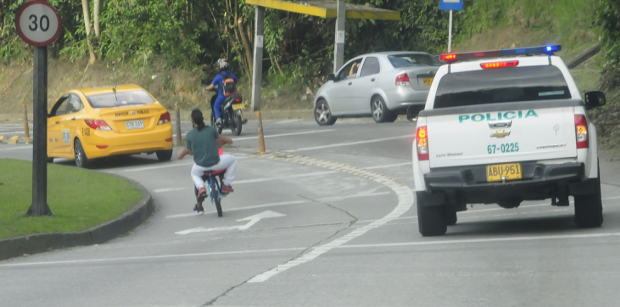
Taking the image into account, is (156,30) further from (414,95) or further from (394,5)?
(414,95)

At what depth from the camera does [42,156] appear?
11938mm

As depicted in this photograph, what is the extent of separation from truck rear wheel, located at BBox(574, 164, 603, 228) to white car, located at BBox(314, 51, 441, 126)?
11002 millimetres

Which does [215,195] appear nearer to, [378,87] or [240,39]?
[378,87]

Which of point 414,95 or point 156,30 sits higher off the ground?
point 156,30

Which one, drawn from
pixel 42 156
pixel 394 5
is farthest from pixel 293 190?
pixel 394 5

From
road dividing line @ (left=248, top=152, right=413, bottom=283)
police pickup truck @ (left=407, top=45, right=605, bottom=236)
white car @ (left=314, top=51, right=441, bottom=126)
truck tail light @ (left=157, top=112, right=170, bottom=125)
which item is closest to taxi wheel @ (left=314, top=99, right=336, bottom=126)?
white car @ (left=314, top=51, right=441, bottom=126)

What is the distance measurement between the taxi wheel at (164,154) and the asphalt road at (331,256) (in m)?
2.81

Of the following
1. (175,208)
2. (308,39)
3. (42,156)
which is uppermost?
(308,39)

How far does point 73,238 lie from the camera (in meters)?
11.1

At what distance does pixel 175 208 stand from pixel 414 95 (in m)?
8.65

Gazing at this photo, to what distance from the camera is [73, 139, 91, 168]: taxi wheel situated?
1834cm

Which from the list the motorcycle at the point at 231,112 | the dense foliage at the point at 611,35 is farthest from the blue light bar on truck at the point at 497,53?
the motorcycle at the point at 231,112

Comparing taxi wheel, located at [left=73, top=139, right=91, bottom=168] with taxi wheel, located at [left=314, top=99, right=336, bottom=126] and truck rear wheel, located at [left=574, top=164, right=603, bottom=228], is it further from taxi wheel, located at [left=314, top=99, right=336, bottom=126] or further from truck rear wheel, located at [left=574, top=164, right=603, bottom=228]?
truck rear wheel, located at [left=574, top=164, right=603, bottom=228]

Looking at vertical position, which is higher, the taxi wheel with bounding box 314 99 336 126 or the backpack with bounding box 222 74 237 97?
the backpack with bounding box 222 74 237 97
